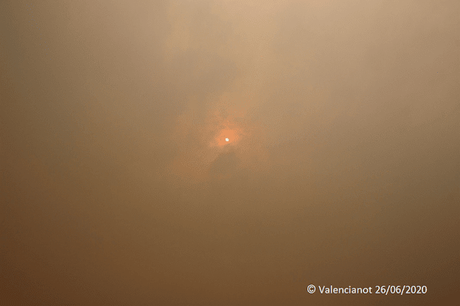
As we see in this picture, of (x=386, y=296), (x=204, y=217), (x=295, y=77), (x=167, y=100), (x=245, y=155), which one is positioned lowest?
(x=386, y=296)

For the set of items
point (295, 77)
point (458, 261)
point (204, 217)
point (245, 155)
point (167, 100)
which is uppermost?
point (295, 77)

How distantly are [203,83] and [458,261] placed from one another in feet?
6.07

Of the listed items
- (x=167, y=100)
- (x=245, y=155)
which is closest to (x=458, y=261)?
(x=245, y=155)

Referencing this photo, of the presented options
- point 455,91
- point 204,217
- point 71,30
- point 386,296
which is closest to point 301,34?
point 455,91

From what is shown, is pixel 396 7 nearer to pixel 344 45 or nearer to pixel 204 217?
pixel 344 45

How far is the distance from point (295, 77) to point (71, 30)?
1.38 metres

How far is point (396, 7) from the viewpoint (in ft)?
5.27

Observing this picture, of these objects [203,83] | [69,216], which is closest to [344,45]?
[203,83]

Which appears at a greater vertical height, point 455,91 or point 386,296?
point 455,91

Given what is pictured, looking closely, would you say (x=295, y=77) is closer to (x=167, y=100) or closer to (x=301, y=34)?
(x=301, y=34)

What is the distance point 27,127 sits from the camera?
1677 mm

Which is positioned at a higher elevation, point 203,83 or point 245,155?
point 203,83

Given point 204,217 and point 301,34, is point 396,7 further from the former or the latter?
point 204,217

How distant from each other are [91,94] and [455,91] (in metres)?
2.18
